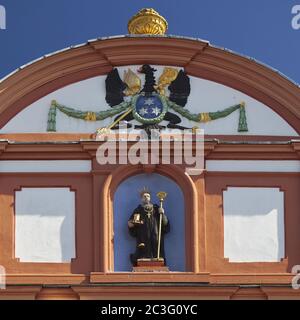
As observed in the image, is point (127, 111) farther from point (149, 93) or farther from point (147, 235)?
point (147, 235)

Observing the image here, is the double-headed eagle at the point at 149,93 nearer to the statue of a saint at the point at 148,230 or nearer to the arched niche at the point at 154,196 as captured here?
the arched niche at the point at 154,196

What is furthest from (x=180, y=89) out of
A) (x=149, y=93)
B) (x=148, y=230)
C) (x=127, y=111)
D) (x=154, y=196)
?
(x=148, y=230)

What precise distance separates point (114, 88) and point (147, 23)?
3.32ft

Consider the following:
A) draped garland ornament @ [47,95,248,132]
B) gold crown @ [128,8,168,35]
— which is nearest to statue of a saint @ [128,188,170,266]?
draped garland ornament @ [47,95,248,132]

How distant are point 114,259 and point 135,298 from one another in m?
0.68

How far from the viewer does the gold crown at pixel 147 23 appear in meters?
20.3

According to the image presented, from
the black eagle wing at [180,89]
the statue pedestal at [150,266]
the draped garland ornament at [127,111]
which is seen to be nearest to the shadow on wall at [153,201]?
the statue pedestal at [150,266]

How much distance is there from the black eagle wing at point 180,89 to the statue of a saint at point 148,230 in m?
1.34

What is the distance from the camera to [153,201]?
1967 cm

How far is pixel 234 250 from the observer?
19328mm

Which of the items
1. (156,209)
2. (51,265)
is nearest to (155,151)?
(156,209)

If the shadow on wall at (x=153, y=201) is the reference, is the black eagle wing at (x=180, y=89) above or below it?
above

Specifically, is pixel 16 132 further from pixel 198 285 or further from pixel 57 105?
pixel 198 285

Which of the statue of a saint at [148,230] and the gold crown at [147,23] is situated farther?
the gold crown at [147,23]
